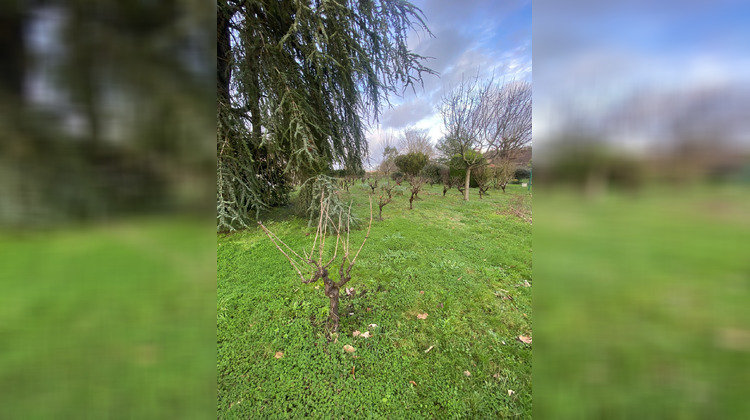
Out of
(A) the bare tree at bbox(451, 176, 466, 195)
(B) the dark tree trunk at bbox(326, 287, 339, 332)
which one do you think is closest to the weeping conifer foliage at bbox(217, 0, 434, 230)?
(B) the dark tree trunk at bbox(326, 287, 339, 332)

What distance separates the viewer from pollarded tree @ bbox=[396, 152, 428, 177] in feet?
63.3

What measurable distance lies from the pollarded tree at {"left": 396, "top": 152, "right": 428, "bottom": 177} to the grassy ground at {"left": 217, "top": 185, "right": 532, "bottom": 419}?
1588cm

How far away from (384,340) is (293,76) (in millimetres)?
5426

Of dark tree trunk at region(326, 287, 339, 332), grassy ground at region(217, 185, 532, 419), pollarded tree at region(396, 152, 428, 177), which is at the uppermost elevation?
pollarded tree at region(396, 152, 428, 177)

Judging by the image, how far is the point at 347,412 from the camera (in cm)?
148

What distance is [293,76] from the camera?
4848mm

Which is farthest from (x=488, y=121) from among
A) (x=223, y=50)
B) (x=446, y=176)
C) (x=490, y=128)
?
(x=223, y=50)
